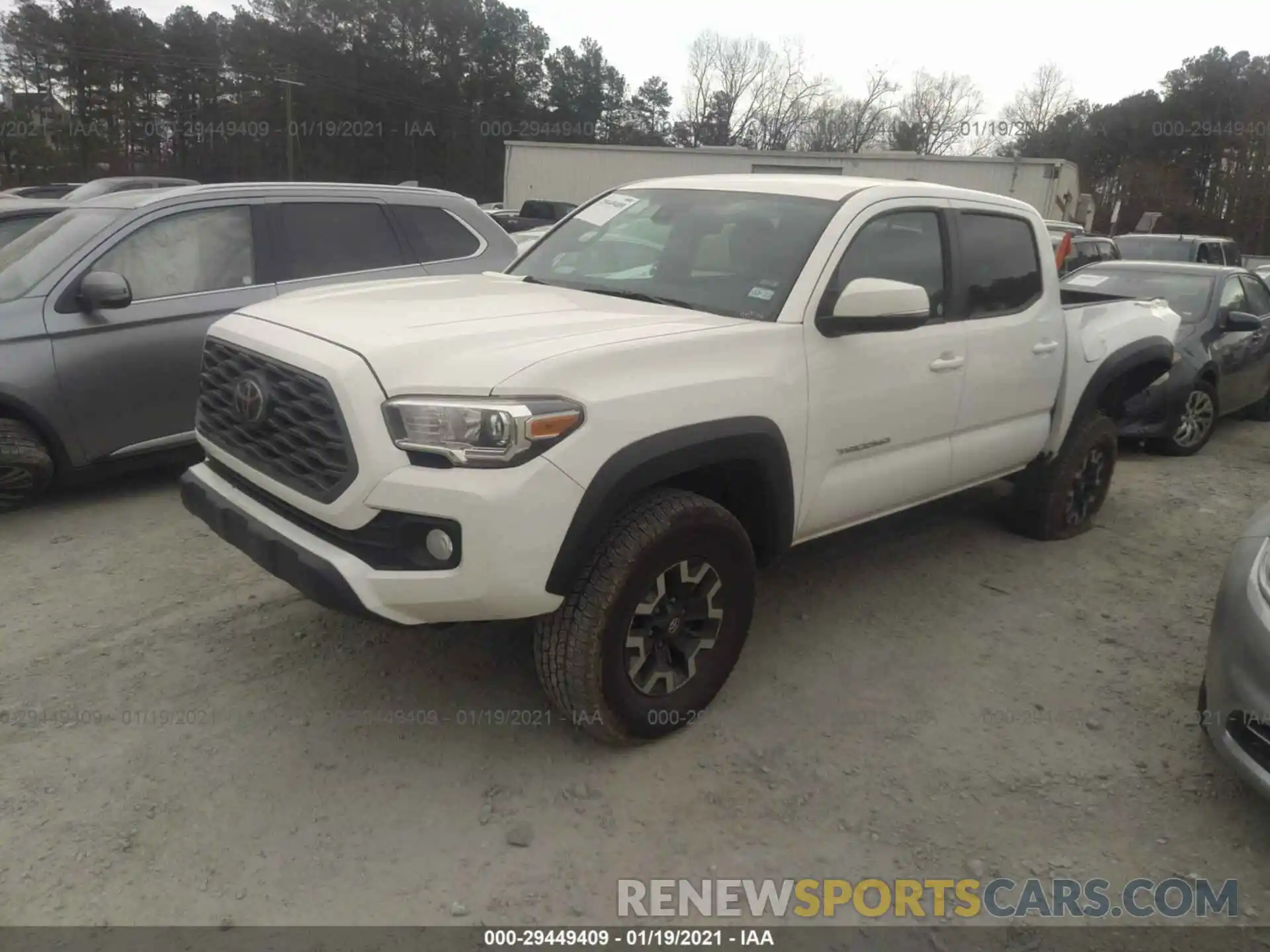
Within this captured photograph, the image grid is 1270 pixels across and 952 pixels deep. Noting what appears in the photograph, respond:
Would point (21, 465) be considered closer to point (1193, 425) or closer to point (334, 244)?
point (334, 244)

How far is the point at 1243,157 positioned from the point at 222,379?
5674 cm

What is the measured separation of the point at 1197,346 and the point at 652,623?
6.62m

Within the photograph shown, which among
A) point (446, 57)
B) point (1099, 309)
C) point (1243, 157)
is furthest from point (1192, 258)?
point (446, 57)

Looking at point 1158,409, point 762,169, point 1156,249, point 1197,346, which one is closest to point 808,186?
point 1158,409

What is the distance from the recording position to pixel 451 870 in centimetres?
263

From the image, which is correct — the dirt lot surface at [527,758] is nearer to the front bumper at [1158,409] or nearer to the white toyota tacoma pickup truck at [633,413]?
the white toyota tacoma pickup truck at [633,413]

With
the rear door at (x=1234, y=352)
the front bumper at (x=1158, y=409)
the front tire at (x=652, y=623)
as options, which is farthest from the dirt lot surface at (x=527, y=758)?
the rear door at (x=1234, y=352)

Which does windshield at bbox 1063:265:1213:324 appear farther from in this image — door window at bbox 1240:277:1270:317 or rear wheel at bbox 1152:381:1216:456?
door window at bbox 1240:277:1270:317

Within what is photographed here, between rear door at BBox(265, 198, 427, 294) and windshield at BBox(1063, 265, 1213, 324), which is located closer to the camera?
rear door at BBox(265, 198, 427, 294)

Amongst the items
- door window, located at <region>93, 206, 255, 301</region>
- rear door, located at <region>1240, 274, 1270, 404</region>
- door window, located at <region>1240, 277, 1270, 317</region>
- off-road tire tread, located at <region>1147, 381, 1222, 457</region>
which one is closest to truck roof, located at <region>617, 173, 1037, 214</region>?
door window, located at <region>93, 206, 255, 301</region>

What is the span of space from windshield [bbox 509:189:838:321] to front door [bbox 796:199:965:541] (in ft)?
0.66

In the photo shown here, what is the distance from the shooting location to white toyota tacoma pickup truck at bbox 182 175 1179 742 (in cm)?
265

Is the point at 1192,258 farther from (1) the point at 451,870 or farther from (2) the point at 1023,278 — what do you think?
(1) the point at 451,870

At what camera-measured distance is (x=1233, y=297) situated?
27.3 ft
